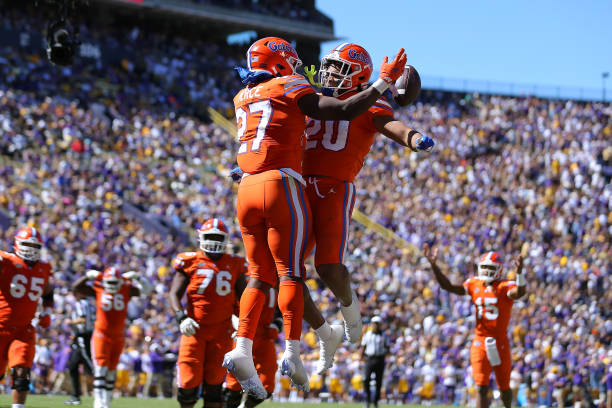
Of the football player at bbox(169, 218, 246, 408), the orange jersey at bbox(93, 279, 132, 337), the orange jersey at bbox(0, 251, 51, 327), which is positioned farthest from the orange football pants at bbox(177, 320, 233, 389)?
the orange jersey at bbox(93, 279, 132, 337)

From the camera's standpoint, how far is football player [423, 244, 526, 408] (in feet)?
38.9

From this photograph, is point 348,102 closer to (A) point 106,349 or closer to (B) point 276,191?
(B) point 276,191

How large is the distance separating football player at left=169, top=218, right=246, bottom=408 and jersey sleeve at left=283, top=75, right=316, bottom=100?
354cm

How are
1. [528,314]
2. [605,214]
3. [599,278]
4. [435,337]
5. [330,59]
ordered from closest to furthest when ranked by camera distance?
[330,59] → [435,337] → [528,314] → [599,278] → [605,214]

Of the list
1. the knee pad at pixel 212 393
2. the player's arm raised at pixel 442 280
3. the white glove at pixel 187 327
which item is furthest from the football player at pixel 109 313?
the player's arm raised at pixel 442 280

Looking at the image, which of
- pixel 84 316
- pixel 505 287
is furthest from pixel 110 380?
pixel 505 287

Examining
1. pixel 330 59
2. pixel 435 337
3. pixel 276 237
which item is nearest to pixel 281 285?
pixel 276 237

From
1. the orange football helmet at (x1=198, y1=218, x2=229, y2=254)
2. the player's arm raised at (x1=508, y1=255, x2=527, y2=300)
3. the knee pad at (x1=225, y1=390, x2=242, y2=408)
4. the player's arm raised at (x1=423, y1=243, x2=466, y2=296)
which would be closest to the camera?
the knee pad at (x1=225, y1=390, x2=242, y2=408)

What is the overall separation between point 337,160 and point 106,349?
6898 mm

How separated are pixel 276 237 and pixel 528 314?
16.3m

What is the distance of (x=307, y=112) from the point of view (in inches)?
235

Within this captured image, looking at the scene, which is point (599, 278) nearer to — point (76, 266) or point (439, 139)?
point (439, 139)

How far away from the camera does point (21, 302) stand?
1016cm

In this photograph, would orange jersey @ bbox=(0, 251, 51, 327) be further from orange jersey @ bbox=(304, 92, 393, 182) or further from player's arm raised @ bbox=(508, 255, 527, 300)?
player's arm raised @ bbox=(508, 255, 527, 300)
